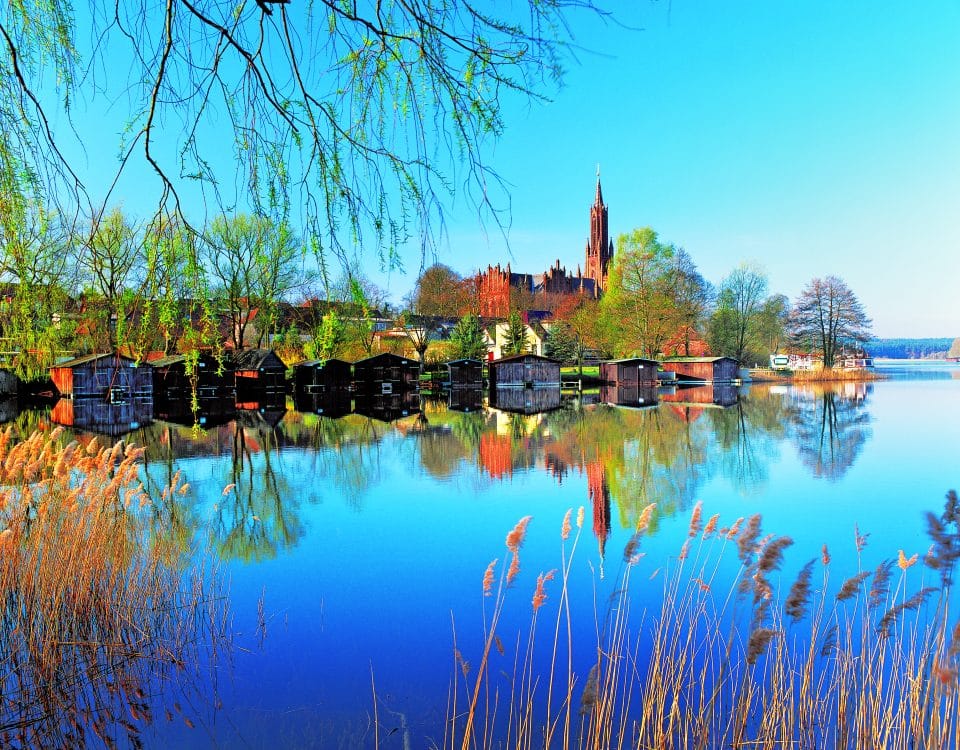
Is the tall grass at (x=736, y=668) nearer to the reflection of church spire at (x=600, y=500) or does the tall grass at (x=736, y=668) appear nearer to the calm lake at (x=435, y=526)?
the calm lake at (x=435, y=526)

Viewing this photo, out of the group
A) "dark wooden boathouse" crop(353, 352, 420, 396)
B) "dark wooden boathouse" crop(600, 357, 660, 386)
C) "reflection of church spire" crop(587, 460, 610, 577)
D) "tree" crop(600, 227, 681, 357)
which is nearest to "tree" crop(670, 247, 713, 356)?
"tree" crop(600, 227, 681, 357)

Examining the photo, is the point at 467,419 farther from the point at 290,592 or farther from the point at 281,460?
the point at 290,592

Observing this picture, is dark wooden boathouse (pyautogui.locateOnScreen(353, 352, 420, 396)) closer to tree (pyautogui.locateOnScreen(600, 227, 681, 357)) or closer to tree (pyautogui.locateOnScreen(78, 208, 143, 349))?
tree (pyautogui.locateOnScreen(600, 227, 681, 357))

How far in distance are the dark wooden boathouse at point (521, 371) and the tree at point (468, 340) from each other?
3774mm

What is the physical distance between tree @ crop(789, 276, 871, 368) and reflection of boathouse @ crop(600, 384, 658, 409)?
19732 mm

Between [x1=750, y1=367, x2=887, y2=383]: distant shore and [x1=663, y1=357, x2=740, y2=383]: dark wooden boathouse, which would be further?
[x1=750, y1=367, x2=887, y2=383]: distant shore

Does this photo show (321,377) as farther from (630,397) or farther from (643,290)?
(643,290)

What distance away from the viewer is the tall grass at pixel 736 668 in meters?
3.64

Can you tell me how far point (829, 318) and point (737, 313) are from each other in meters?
8.54

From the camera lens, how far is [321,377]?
50.0 meters

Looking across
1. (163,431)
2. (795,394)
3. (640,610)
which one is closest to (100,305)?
(640,610)

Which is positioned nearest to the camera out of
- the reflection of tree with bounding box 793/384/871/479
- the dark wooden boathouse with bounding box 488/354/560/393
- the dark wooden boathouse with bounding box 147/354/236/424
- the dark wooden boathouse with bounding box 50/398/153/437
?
the reflection of tree with bounding box 793/384/871/479

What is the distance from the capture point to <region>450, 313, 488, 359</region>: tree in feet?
181

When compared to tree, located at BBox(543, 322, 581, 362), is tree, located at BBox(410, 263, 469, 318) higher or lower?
higher
